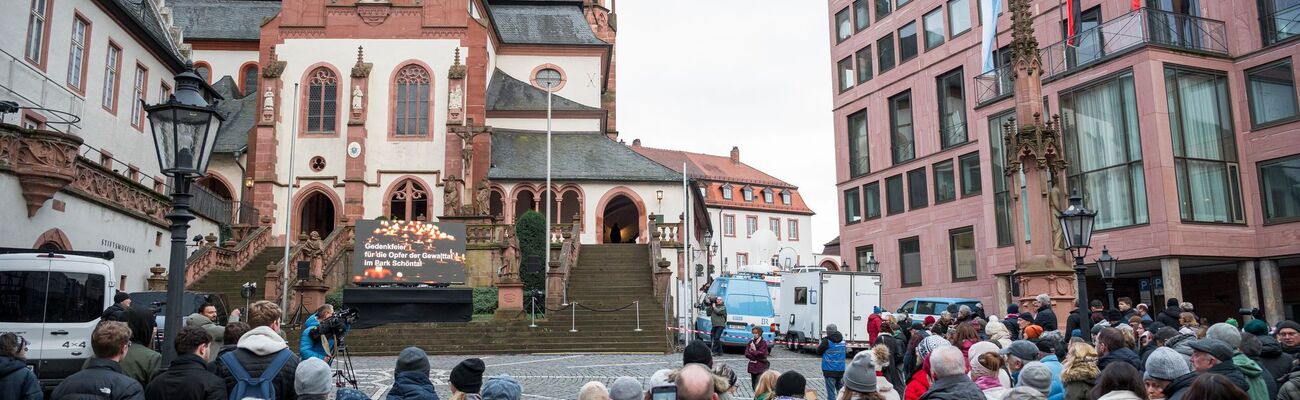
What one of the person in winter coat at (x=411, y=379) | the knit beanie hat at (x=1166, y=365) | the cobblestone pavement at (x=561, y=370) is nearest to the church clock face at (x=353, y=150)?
the cobblestone pavement at (x=561, y=370)

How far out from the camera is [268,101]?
3975 centimetres

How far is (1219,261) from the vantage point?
25266mm

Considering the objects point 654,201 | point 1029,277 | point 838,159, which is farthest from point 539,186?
point 1029,277

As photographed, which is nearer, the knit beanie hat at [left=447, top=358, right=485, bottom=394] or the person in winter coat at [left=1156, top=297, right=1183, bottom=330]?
the knit beanie hat at [left=447, top=358, right=485, bottom=394]

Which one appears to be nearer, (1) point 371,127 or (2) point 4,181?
(2) point 4,181

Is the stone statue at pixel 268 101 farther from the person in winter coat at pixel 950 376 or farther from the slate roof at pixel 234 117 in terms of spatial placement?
the person in winter coat at pixel 950 376

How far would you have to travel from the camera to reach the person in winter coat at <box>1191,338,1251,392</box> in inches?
243

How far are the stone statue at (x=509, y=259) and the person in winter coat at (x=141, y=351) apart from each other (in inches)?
743

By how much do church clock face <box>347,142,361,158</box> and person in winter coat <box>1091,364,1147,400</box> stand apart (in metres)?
37.1

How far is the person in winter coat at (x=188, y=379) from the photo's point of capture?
569cm

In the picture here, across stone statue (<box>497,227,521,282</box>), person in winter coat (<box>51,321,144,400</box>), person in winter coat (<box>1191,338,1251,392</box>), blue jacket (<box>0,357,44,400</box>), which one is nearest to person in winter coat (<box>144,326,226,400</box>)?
person in winter coat (<box>51,321,144,400</box>)

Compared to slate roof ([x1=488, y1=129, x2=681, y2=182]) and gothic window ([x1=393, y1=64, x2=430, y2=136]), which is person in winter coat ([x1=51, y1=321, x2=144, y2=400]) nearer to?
slate roof ([x1=488, y1=129, x2=681, y2=182])

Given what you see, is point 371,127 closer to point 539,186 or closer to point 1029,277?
point 539,186

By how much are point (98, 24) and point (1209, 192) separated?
101ft
